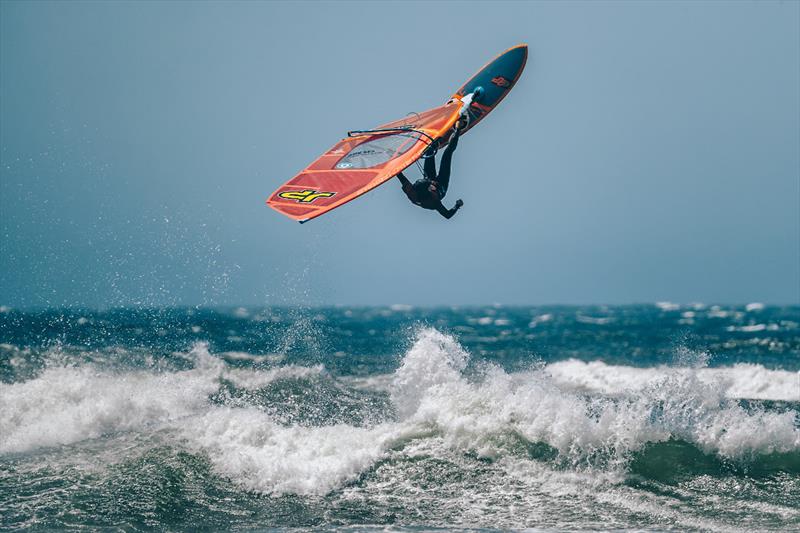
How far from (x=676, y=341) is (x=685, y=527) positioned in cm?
3270

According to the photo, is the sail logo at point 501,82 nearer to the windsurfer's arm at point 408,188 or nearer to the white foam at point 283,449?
the windsurfer's arm at point 408,188

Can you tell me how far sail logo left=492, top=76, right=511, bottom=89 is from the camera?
39.5ft

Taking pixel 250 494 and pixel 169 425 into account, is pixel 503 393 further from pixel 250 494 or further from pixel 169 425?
pixel 169 425

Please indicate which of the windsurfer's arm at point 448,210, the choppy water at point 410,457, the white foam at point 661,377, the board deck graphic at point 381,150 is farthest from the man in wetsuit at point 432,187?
the white foam at point 661,377

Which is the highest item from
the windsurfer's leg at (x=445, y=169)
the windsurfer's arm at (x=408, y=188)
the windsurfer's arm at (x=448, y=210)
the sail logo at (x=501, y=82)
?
the sail logo at (x=501, y=82)

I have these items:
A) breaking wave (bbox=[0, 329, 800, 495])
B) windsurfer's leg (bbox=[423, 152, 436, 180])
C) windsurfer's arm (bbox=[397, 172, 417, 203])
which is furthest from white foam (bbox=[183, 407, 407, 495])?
windsurfer's leg (bbox=[423, 152, 436, 180])

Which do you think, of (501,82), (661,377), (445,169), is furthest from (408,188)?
(661,377)

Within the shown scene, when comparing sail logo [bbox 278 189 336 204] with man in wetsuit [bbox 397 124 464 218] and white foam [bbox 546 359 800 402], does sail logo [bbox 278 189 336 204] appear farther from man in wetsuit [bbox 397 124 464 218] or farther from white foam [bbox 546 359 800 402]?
white foam [bbox 546 359 800 402]

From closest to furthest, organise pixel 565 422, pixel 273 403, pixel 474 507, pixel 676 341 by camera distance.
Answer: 1. pixel 474 507
2. pixel 565 422
3. pixel 273 403
4. pixel 676 341

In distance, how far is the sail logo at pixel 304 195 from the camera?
920cm

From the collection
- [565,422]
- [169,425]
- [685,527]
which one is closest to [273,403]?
[169,425]

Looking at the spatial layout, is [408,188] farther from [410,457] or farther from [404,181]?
[410,457]

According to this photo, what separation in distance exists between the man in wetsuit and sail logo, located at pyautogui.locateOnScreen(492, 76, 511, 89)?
2.71 metres

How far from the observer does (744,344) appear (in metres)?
34.2
